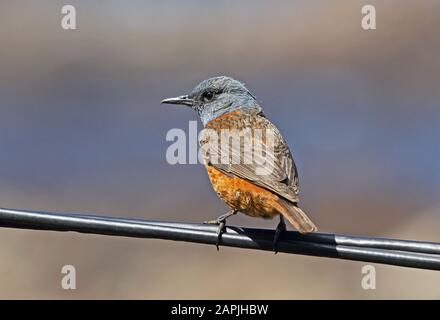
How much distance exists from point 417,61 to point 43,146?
9406 millimetres

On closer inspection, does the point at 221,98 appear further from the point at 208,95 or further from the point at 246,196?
the point at 246,196

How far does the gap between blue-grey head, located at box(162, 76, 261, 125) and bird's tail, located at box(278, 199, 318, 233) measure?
169cm

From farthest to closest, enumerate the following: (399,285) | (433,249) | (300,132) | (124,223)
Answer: (300,132) → (399,285) → (124,223) → (433,249)

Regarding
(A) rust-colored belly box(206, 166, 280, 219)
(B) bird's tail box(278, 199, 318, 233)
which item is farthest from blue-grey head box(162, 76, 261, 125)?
(B) bird's tail box(278, 199, 318, 233)

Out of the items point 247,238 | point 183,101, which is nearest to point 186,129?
point 183,101

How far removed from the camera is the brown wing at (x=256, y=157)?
621 centimetres

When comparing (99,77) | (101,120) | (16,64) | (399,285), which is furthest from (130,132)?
(399,285)

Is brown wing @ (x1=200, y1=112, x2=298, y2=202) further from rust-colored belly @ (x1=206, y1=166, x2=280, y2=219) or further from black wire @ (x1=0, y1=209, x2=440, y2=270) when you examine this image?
black wire @ (x1=0, y1=209, x2=440, y2=270)

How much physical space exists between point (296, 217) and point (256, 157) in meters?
0.85

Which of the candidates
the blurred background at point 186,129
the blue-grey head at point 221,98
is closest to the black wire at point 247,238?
the blue-grey head at point 221,98

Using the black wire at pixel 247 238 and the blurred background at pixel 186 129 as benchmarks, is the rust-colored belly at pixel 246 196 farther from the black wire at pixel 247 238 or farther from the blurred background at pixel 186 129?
the blurred background at pixel 186 129

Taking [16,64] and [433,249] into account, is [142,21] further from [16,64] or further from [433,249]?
[433,249]

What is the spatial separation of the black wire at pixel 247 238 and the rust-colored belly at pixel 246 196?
3.03ft

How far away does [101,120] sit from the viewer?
20250 millimetres
